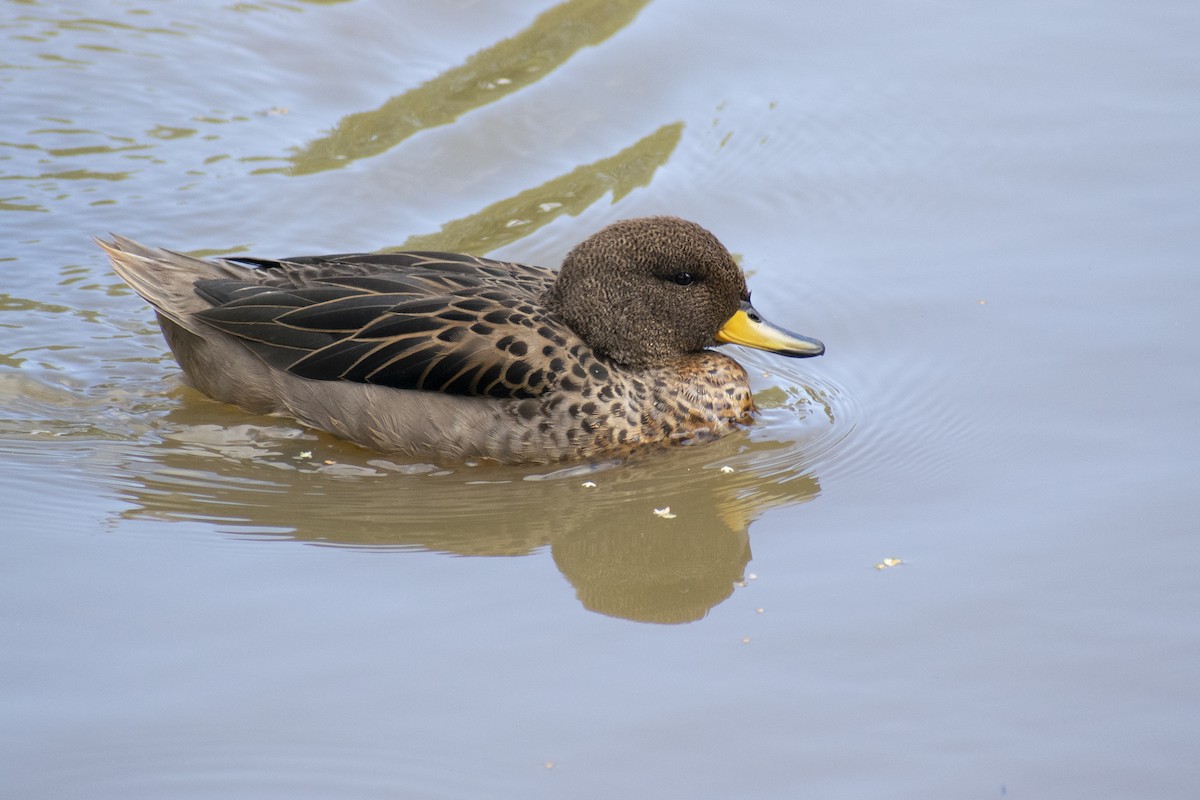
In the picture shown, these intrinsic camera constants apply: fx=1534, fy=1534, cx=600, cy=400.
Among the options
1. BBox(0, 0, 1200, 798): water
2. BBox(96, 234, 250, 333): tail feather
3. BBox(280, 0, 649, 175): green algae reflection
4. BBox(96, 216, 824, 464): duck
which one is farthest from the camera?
BBox(280, 0, 649, 175): green algae reflection

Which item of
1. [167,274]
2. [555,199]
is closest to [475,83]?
[555,199]

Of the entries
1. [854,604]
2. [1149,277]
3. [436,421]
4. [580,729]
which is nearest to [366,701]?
[580,729]

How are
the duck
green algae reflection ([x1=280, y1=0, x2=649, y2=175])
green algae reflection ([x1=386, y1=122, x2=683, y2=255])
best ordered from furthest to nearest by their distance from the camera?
1. green algae reflection ([x1=280, y1=0, x2=649, y2=175])
2. green algae reflection ([x1=386, y1=122, x2=683, y2=255])
3. the duck

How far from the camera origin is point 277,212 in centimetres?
949

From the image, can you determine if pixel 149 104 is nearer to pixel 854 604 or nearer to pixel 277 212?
pixel 277 212

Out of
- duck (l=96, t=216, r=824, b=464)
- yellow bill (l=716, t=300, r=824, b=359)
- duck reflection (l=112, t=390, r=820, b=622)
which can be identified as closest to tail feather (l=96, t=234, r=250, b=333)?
duck (l=96, t=216, r=824, b=464)

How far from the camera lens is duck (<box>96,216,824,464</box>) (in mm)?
7055

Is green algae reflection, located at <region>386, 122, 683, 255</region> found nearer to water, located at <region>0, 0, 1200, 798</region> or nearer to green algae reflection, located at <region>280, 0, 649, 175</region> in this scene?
water, located at <region>0, 0, 1200, 798</region>

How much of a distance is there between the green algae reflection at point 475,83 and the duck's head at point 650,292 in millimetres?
3215

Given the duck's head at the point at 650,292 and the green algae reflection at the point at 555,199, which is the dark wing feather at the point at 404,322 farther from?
the green algae reflection at the point at 555,199

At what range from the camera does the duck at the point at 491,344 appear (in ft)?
23.1

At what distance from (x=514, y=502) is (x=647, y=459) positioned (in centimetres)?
77

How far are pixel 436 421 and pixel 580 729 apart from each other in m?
2.49

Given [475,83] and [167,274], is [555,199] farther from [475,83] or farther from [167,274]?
[167,274]
